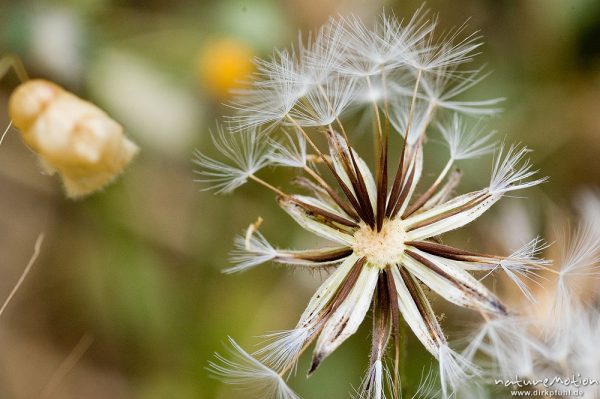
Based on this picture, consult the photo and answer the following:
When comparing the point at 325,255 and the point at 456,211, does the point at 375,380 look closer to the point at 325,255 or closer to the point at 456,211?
the point at 325,255

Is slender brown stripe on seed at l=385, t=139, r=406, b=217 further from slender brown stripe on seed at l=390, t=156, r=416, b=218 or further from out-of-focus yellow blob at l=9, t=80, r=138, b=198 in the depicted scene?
out-of-focus yellow blob at l=9, t=80, r=138, b=198

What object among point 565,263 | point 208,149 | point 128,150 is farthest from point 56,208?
point 565,263

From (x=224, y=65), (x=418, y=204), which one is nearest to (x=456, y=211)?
(x=418, y=204)

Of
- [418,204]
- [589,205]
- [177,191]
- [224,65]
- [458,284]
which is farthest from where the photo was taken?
[177,191]

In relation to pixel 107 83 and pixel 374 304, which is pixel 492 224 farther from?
pixel 107 83

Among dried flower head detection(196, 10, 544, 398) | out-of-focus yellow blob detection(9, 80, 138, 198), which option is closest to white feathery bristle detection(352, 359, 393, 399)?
dried flower head detection(196, 10, 544, 398)

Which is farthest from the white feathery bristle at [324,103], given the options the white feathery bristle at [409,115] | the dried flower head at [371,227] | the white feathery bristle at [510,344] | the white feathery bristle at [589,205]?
the white feathery bristle at [589,205]
